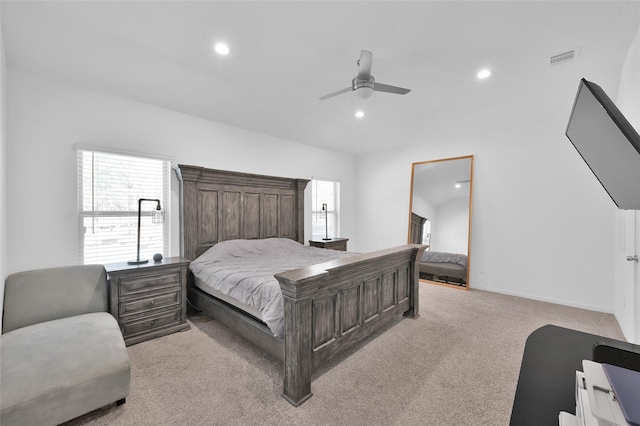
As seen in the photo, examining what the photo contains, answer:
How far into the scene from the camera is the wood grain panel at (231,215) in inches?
157

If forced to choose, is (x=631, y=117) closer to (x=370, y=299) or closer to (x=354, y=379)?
(x=370, y=299)

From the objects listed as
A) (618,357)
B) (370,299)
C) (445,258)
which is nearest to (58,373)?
(370,299)

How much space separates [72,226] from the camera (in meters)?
2.90

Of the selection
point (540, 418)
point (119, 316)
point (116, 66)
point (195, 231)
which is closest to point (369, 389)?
point (540, 418)

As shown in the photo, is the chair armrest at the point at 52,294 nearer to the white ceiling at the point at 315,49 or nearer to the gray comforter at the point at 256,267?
the gray comforter at the point at 256,267

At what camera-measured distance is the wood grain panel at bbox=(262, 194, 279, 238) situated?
450cm

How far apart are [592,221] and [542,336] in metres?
3.76

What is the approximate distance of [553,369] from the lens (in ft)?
2.92

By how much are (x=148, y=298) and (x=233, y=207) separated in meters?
1.69

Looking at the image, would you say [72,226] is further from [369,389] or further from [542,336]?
[542,336]

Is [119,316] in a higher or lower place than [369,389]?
higher

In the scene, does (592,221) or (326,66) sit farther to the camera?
(592,221)

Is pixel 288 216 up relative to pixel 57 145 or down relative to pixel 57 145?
down

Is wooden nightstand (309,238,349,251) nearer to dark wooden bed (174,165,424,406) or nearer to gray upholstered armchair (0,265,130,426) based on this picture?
dark wooden bed (174,165,424,406)
